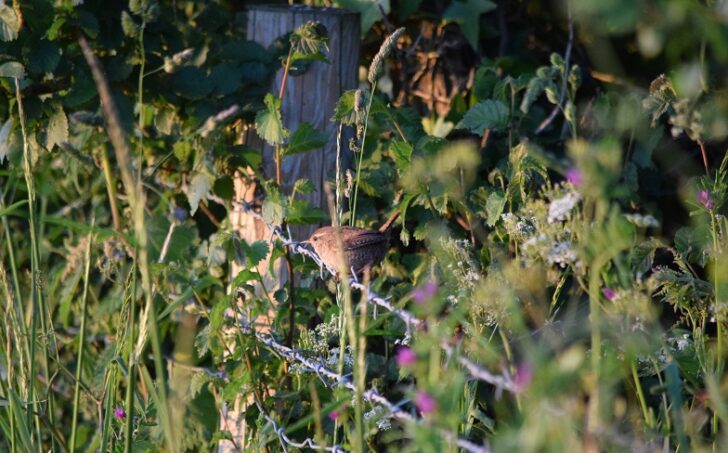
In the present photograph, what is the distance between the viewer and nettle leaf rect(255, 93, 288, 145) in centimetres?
205

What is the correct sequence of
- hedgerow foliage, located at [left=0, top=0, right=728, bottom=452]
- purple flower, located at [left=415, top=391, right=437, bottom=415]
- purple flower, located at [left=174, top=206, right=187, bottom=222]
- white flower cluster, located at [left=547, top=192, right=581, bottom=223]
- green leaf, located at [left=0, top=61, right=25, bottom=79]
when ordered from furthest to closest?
purple flower, located at [left=174, top=206, right=187, bottom=222] < green leaf, located at [left=0, top=61, right=25, bottom=79] < hedgerow foliage, located at [left=0, top=0, right=728, bottom=452] < white flower cluster, located at [left=547, top=192, right=581, bottom=223] < purple flower, located at [left=415, top=391, right=437, bottom=415]

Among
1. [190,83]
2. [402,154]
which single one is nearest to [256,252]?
[402,154]

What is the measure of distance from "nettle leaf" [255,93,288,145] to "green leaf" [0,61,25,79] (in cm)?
62

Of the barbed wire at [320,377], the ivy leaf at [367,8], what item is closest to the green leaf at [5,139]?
the barbed wire at [320,377]

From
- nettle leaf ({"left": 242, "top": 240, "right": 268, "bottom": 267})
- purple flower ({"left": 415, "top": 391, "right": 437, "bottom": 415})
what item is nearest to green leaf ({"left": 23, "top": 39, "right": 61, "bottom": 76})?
nettle leaf ({"left": 242, "top": 240, "right": 268, "bottom": 267})

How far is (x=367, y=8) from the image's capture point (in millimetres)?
2773

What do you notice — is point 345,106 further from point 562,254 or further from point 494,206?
point 562,254

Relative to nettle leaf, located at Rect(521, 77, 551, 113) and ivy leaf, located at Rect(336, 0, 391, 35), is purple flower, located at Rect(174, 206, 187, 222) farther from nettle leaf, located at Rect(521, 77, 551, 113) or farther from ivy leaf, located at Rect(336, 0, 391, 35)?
nettle leaf, located at Rect(521, 77, 551, 113)

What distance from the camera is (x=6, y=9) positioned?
222 centimetres

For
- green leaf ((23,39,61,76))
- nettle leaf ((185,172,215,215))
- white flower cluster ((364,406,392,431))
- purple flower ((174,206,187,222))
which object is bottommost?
white flower cluster ((364,406,392,431))

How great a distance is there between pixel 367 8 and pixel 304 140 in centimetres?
82

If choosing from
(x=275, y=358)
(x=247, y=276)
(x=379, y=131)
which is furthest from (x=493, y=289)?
(x=379, y=131)

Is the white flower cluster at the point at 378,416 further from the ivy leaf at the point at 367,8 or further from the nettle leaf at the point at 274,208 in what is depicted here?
the ivy leaf at the point at 367,8

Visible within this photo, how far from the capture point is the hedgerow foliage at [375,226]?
1202mm
